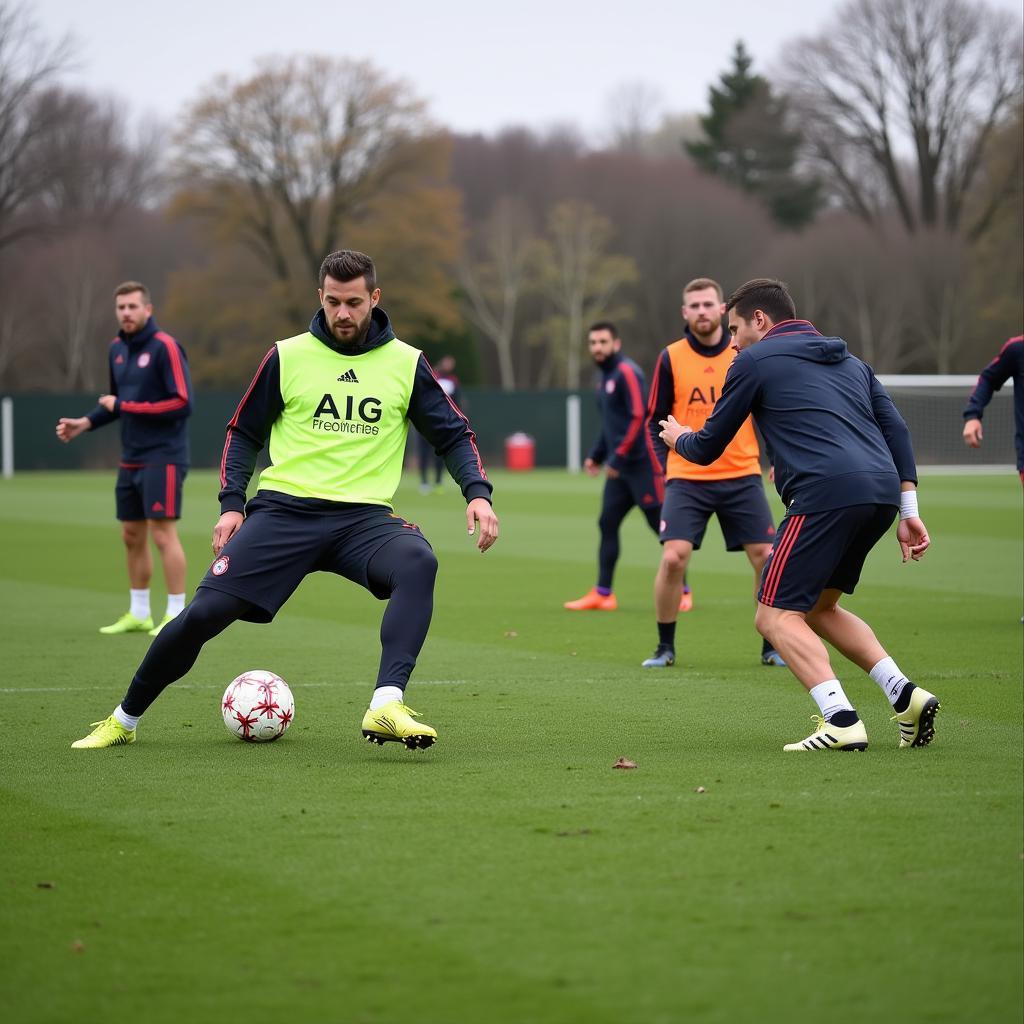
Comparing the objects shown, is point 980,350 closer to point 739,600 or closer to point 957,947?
point 739,600

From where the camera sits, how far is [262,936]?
4.21 m

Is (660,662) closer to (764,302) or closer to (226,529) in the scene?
(764,302)

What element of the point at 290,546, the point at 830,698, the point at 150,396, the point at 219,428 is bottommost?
the point at 830,698

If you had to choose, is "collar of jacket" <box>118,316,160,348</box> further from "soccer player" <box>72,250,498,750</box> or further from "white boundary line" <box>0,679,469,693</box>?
"soccer player" <box>72,250,498,750</box>

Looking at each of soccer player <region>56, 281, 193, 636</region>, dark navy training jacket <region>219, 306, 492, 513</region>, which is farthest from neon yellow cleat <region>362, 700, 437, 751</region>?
soccer player <region>56, 281, 193, 636</region>

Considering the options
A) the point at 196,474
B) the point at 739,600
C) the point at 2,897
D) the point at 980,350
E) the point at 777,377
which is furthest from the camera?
the point at 980,350

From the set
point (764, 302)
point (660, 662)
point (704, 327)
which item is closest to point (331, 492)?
point (764, 302)

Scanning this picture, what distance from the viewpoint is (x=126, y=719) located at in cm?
698

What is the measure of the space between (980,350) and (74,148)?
31.7 metres

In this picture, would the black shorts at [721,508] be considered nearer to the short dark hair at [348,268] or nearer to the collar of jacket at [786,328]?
the collar of jacket at [786,328]

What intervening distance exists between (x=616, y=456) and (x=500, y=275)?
55.0 meters

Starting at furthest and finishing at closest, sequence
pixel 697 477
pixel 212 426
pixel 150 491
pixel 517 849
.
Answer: pixel 212 426, pixel 150 491, pixel 697 477, pixel 517 849

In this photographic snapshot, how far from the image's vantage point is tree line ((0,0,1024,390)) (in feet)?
173

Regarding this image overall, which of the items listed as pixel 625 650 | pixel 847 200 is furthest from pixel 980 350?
pixel 625 650
